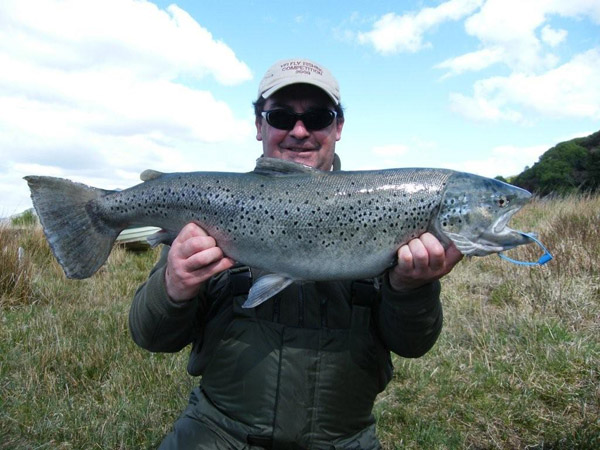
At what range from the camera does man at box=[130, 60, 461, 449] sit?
10.1ft

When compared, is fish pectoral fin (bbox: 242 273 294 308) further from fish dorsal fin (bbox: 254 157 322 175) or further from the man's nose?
the man's nose

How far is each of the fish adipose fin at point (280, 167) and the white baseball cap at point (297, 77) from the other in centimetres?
91

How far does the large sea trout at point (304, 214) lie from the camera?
308 cm

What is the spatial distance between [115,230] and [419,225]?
6.65 feet

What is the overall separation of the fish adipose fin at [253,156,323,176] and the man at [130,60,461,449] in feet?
1.87

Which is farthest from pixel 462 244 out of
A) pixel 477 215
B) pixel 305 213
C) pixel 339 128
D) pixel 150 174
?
pixel 150 174

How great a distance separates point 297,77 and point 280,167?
3.28 feet

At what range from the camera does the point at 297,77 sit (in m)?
3.89

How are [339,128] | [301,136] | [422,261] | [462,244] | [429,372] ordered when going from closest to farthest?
[422,261], [462,244], [301,136], [339,128], [429,372]

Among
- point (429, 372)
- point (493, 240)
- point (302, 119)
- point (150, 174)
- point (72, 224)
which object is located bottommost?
point (429, 372)

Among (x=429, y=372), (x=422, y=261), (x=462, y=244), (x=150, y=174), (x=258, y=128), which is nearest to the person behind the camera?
(x=422, y=261)

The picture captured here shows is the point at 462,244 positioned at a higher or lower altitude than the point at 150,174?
lower

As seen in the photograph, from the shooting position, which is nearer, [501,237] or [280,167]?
[501,237]

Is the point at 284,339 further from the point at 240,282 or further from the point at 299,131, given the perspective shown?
the point at 299,131
